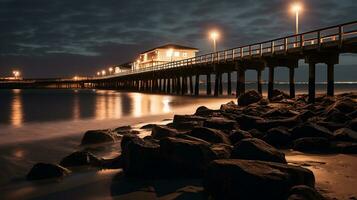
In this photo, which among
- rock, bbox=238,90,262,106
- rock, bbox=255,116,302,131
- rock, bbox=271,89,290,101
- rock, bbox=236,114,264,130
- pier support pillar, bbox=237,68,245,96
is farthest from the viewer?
pier support pillar, bbox=237,68,245,96

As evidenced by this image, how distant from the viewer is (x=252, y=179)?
185 inches

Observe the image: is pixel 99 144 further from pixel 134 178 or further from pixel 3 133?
pixel 3 133

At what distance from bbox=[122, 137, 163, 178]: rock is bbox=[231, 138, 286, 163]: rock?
137 centimetres

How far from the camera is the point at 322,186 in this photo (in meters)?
5.54

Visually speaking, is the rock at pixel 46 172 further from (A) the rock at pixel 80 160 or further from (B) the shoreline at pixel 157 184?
(A) the rock at pixel 80 160

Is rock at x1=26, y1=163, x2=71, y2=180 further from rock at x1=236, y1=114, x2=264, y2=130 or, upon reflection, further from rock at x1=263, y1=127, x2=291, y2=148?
rock at x1=236, y1=114, x2=264, y2=130

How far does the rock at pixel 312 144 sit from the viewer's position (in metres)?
8.16

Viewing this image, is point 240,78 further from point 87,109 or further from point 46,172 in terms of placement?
point 46,172

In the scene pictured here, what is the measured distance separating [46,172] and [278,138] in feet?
17.1

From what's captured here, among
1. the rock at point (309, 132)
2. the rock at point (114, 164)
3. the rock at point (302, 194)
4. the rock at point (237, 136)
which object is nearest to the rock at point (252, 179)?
the rock at point (302, 194)

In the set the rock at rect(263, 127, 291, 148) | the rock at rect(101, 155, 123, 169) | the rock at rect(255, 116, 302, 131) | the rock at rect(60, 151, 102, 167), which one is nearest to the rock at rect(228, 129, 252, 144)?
the rock at rect(263, 127, 291, 148)

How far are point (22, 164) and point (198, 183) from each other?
186 inches

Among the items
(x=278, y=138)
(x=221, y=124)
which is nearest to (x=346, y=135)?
(x=278, y=138)

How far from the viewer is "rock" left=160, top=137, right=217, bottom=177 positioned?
6352mm
